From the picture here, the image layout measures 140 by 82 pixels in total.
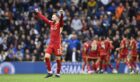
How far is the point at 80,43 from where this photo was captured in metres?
31.5

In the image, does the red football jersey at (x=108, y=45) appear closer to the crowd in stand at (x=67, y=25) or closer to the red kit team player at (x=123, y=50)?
the red kit team player at (x=123, y=50)

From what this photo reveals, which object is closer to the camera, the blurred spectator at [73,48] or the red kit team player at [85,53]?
the red kit team player at [85,53]

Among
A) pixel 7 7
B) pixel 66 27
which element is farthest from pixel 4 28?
pixel 66 27

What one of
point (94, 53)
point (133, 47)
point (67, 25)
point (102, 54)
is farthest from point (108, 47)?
point (67, 25)

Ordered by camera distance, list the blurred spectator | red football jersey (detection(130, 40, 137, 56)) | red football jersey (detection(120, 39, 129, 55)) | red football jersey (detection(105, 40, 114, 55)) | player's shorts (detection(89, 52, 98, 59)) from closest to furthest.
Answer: red football jersey (detection(130, 40, 137, 56))
red football jersey (detection(120, 39, 129, 55))
red football jersey (detection(105, 40, 114, 55))
player's shorts (detection(89, 52, 98, 59))
the blurred spectator

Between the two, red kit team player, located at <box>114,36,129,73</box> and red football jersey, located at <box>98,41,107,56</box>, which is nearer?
red kit team player, located at <box>114,36,129,73</box>

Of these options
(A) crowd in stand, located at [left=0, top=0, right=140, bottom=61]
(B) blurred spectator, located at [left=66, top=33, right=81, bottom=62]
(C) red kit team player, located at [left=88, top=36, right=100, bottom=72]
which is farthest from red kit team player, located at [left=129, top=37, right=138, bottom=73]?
(B) blurred spectator, located at [left=66, top=33, right=81, bottom=62]

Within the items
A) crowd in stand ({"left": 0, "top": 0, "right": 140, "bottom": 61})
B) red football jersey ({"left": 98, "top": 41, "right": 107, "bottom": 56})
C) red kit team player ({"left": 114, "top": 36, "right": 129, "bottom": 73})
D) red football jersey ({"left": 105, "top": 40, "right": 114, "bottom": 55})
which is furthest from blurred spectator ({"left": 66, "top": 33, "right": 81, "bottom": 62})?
red kit team player ({"left": 114, "top": 36, "right": 129, "bottom": 73})

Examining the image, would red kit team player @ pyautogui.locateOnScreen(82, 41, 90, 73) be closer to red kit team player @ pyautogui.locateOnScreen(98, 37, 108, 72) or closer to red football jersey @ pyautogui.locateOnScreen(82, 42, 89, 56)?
red football jersey @ pyautogui.locateOnScreen(82, 42, 89, 56)

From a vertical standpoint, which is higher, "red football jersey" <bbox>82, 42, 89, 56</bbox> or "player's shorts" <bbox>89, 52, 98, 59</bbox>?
"red football jersey" <bbox>82, 42, 89, 56</bbox>

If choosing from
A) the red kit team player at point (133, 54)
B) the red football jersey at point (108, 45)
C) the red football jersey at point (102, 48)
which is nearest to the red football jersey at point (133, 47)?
the red kit team player at point (133, 54)

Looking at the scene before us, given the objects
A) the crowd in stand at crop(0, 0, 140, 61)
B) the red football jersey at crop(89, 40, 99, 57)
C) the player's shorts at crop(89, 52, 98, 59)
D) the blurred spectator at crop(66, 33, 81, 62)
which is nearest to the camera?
the red football jersey at crop(89, 40, 99, 57)

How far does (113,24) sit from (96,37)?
2.41m

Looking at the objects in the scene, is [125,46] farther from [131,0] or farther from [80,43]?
[131,0]
